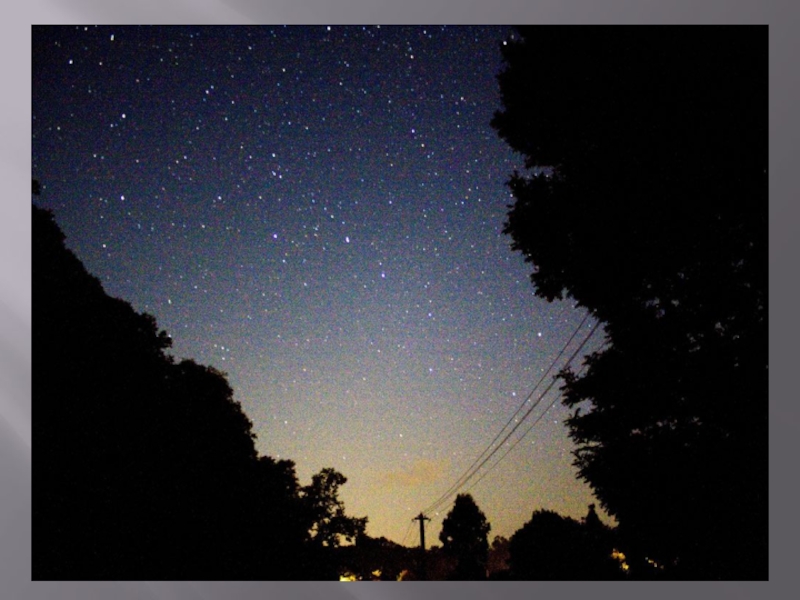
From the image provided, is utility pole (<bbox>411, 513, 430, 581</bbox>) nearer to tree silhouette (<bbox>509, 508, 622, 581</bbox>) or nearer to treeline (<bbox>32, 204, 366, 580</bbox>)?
tree silhouette (<bbox>509, 508, 622, 581</bbox>)

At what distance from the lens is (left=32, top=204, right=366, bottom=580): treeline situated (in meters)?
4.07

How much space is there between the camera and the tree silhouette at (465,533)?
20891 millimetres

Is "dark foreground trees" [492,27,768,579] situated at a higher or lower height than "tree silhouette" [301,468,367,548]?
higher

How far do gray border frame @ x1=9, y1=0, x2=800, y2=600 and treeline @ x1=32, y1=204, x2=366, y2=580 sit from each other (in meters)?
0.19

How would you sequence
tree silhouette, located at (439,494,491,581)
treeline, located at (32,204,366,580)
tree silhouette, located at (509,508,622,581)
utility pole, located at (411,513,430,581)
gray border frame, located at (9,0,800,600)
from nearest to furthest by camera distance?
1. gray border frame, located at (9,0,800,600)
2. treeline, located at (32,204,366,580)
3. tree silhouette, located at (509,508,622,581)
4. utility pole, located at (411,513,430,581)
5. tree silhouette, located at (439,494,491,581)

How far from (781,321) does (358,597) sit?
3147mm

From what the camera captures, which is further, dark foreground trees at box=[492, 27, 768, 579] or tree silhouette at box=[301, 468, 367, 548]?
tree silhouette at box=[301, 468, 367, 548]

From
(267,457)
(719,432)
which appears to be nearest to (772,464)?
(719,432)

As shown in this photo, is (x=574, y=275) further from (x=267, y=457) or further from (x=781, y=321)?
(x=267, y=457)

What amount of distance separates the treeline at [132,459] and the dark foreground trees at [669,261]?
3550 millimetres

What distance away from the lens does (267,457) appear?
421 inches

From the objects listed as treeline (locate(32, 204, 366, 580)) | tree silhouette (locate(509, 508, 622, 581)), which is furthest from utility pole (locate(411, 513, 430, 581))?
treeline (locate(32, 204, 366, 580))

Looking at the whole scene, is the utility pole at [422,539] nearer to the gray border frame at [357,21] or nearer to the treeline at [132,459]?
the treeline at [132,459]

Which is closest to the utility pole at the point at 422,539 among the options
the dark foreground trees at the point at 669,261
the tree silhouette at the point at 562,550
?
the tree silhouette at the point at 562,550
